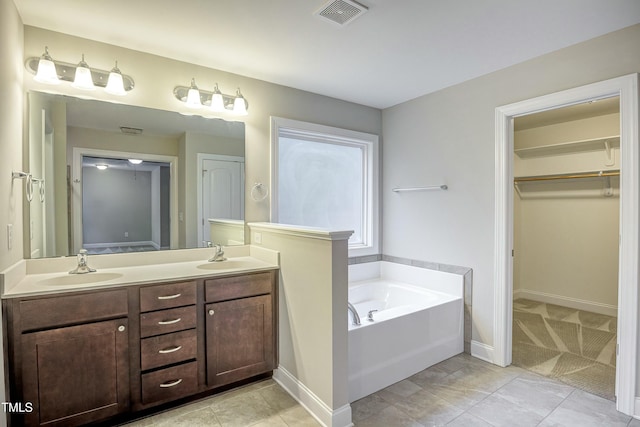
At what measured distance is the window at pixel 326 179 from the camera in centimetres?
319

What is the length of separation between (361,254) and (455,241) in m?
1.01

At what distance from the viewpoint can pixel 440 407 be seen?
212cm

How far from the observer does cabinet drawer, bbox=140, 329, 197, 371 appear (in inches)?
77.5

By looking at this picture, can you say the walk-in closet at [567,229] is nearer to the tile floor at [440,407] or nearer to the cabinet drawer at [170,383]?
the tile floor at [440,407]

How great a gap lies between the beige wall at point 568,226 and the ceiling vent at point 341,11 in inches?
137

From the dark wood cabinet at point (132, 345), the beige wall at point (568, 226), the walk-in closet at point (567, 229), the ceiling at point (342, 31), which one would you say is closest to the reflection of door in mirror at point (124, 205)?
the dark wood cabinet at point (132, 345)

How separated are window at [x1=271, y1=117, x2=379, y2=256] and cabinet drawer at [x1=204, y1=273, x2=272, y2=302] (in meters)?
0.74

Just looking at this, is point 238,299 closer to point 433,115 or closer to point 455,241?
point 455,241

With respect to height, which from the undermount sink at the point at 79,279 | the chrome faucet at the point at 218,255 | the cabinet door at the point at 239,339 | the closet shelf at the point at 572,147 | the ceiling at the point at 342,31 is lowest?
the cabinet door at the point at 239,339

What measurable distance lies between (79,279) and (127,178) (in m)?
0.75

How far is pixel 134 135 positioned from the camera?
241 cm

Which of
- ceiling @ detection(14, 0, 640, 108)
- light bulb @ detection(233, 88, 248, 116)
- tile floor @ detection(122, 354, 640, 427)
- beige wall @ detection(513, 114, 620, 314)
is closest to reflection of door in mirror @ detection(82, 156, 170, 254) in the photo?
light bulb @ detection(233, 88, 248, 116)

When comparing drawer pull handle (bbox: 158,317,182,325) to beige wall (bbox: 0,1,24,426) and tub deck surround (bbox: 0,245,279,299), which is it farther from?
beige wall (bbox: 0,1,24,426)

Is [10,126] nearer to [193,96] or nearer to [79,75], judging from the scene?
[79,75]
